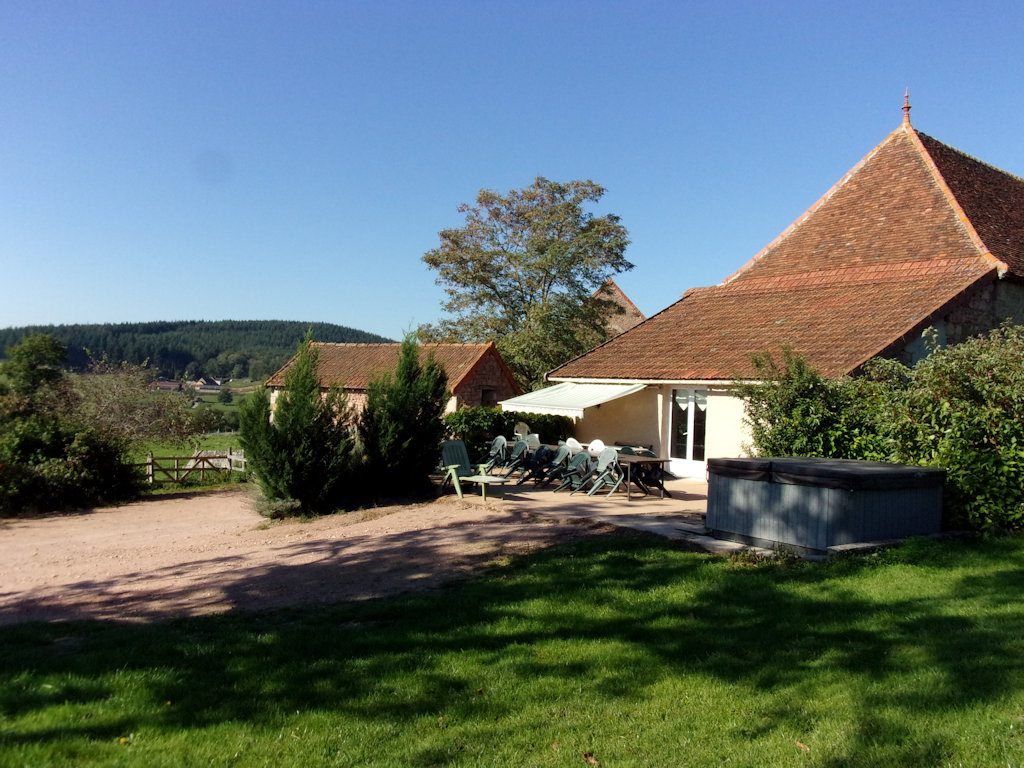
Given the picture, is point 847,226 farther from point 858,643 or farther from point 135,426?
point 135,426

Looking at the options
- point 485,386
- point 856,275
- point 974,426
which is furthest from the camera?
point 485,386

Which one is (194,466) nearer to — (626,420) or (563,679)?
(626,420)

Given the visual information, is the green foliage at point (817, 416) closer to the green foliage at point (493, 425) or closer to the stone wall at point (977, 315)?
the stone wall at point (977, 315)

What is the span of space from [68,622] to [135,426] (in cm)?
2370

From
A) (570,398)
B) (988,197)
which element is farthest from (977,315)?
(570,398)

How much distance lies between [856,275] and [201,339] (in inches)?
3589

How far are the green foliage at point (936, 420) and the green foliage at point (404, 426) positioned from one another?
665 cm

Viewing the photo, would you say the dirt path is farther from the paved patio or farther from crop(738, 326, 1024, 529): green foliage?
crop(738, 326, 1024, 529): green foliage

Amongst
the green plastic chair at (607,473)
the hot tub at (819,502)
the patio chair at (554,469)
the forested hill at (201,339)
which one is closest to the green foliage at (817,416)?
the hot tub at (819,502)

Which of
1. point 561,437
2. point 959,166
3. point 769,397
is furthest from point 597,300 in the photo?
point 769,397

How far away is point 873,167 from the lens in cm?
2189

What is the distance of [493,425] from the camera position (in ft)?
69.7

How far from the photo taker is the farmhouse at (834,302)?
15664mm

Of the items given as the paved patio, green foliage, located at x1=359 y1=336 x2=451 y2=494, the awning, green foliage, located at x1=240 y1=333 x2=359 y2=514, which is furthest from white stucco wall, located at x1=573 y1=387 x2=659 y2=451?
green foliage, located at x1=240 y1=333 x2=359 y2=514
